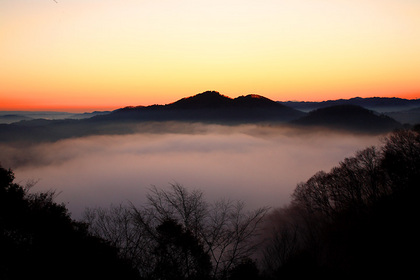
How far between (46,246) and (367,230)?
19.8 m

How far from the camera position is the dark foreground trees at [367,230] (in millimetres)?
12570

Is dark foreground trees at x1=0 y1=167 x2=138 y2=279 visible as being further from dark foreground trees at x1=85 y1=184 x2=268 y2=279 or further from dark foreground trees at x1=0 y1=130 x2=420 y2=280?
dark foreground trees at x1=85 y1=184 x2=268 y2=279

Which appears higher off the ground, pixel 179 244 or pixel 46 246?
pixel 46 246

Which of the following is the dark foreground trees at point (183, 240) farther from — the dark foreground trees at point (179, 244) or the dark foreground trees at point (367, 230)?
the dark foreground trees at point (367, 230)

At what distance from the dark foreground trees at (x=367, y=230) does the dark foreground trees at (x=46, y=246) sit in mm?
9323

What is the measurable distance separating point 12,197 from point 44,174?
210 m

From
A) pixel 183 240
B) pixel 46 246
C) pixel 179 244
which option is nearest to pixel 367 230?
pixel 183 240

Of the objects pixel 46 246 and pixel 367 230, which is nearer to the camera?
pixel 46 246

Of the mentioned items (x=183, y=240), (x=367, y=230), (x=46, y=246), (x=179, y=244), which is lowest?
(x=367, y=230)

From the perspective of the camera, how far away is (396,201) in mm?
17672

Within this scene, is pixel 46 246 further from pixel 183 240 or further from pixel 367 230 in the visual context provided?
pixel 367 230

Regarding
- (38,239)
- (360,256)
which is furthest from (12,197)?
(360,256)

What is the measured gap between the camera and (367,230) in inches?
638

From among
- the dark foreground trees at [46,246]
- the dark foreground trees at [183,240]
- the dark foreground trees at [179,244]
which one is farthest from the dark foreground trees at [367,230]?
the dark foreground trees at [46,246]
